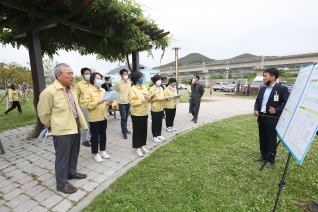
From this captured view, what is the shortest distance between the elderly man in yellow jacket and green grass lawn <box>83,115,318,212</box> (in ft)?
2.35

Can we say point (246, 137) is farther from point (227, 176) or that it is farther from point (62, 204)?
point (62, 204)

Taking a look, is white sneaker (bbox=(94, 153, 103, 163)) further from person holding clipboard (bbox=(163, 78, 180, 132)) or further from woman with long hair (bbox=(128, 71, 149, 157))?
person holding clipboard (bbox=(163, 78, 180, 132))

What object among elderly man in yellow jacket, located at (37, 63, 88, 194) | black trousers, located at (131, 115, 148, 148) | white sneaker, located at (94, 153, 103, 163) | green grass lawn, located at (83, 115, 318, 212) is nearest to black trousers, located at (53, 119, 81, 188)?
elderly man in yellow jacket, located at (37, 63, 88, 194)

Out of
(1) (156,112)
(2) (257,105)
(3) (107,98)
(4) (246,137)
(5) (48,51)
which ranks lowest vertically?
(4) (246,137)

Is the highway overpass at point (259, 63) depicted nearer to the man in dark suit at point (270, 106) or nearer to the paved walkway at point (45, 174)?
the man in dark suit at point (270, 106)

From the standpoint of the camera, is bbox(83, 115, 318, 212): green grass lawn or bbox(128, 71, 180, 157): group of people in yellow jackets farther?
bbox(128, 71, 180, 157): group of people in yellow jackets

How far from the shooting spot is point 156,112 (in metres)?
4.46

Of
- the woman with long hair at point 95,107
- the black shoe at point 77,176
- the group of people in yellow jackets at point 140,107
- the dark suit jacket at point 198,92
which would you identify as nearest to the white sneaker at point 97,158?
the woman with long hair at point 95,107

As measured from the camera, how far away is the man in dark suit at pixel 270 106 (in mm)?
3045

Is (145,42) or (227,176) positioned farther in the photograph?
(145,42)

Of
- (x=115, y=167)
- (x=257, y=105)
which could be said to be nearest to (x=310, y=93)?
Result: (x=257, y=105)

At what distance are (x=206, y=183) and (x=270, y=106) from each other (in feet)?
6.17

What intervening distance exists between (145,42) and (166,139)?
3.41 metres

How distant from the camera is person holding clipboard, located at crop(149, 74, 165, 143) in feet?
13.8
